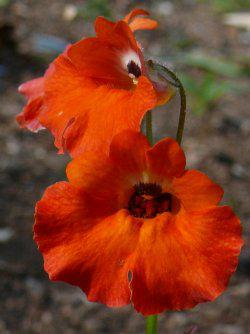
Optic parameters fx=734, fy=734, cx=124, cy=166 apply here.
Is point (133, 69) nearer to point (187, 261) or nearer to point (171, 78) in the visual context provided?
point (171, 78)

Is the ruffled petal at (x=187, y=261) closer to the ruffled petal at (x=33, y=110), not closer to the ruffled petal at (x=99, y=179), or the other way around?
the ruffled petal at (x=99, y=179)

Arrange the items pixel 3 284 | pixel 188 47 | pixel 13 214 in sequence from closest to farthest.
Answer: pixel 3 284 < pixel 13 214 < pixel 188 47

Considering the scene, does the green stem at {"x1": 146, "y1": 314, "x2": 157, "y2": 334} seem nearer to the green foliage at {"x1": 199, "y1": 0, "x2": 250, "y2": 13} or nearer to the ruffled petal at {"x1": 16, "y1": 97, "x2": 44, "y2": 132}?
the ruffled petal at {"x1": 16, "y1": 97, "x2": 44, "y2": 132}

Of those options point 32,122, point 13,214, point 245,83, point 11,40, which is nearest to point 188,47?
point 245,83

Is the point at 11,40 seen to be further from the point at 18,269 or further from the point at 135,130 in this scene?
the point at 135,130

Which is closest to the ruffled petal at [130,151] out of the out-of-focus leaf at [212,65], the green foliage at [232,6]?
the out-of-focus leaf at [212,65]

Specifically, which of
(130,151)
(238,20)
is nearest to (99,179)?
(130,151)

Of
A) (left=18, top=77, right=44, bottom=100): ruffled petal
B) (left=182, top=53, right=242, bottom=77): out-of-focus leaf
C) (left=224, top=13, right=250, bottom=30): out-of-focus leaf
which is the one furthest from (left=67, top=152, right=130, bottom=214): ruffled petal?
(left=224, top=13, right=250, bottom=30): out-of-focus leaf
